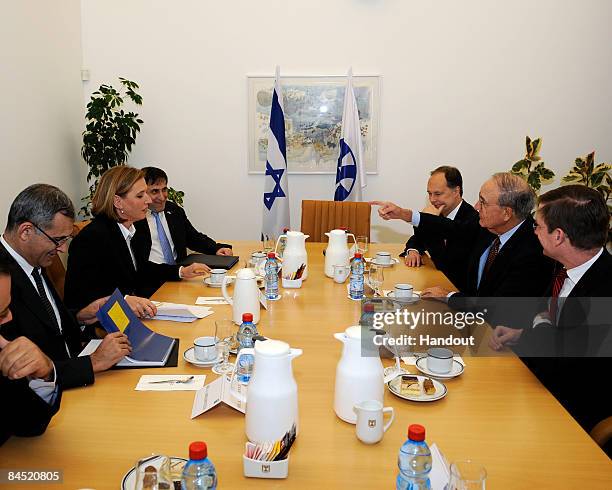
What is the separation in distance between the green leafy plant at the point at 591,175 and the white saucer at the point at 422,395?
11.3ft

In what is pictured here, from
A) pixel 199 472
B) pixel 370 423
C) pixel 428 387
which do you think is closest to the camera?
pixel 199 472

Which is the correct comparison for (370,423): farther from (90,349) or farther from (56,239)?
(56,239)

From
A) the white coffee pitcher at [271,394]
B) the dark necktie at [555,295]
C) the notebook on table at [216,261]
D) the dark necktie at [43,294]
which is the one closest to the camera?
the white coffee pitcher at [271,394]

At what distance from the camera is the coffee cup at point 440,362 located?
67.4 inches

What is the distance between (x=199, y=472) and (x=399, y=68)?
14.2ft

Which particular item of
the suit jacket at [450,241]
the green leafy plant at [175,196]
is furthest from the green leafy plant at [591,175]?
the green leafy plant at [175,196]

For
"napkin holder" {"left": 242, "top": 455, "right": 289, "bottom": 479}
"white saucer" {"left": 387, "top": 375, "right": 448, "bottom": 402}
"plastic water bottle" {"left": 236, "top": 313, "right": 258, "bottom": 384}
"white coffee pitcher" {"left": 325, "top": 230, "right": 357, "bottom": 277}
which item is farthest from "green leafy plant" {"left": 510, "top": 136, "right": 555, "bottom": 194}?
"napkin holder" {"left": 242, "top": 455, "right": 289, "bottom": 479}

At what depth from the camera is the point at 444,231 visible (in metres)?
3.30

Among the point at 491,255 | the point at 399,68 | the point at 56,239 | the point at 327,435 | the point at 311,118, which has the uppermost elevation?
the point at 399,68

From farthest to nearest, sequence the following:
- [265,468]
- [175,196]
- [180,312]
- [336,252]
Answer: [175,196] → [336,252] → [180,312] → [265,468]

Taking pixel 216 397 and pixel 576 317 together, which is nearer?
pixel 216 397

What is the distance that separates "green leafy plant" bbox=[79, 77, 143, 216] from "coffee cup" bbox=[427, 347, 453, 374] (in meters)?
3.54

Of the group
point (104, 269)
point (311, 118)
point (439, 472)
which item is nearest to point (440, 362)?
point (439, 472)

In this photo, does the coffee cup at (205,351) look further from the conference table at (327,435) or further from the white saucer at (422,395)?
the white saucer at (422,395)
